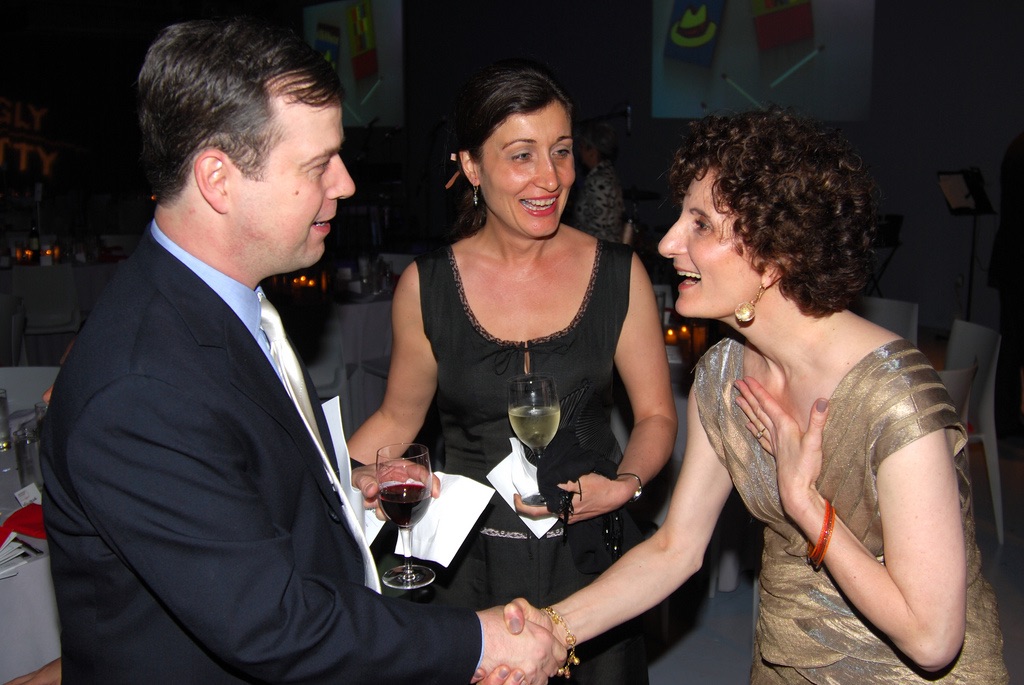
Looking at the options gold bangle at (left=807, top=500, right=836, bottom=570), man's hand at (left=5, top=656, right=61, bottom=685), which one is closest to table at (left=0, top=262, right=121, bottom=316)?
man's hand at (left=5, top=656, right=61, bottom=685)

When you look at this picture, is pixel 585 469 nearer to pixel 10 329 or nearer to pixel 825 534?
pixel 825 534

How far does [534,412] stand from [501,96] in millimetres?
777

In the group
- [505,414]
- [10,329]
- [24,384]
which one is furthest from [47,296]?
[505,414]

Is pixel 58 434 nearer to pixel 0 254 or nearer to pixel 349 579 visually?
pixel 349 579

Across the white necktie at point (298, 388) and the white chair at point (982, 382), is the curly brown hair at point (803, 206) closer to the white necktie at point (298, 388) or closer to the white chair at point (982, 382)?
the white necktie at point (298, 388)

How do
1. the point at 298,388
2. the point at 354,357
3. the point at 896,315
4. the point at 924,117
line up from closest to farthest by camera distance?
the point at 298,388 → the point at 896,315 → the point at 354,357 → the point at 924,117

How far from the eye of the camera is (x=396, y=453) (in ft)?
6.34

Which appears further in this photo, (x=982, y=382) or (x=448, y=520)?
(x=982, y=382)

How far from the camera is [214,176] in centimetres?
132

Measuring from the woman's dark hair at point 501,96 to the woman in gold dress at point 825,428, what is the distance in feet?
1.66

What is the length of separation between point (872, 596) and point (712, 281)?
2.08 ft

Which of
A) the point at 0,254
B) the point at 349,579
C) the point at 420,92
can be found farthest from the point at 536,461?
the point at 420,92

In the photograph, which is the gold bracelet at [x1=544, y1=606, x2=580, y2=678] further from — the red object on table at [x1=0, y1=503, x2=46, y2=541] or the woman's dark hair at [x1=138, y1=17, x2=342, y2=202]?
the red object on table at [x1=0, y1=503, x2=46, y2=541]

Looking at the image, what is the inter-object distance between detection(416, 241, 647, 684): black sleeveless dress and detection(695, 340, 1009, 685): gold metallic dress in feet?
1.19
